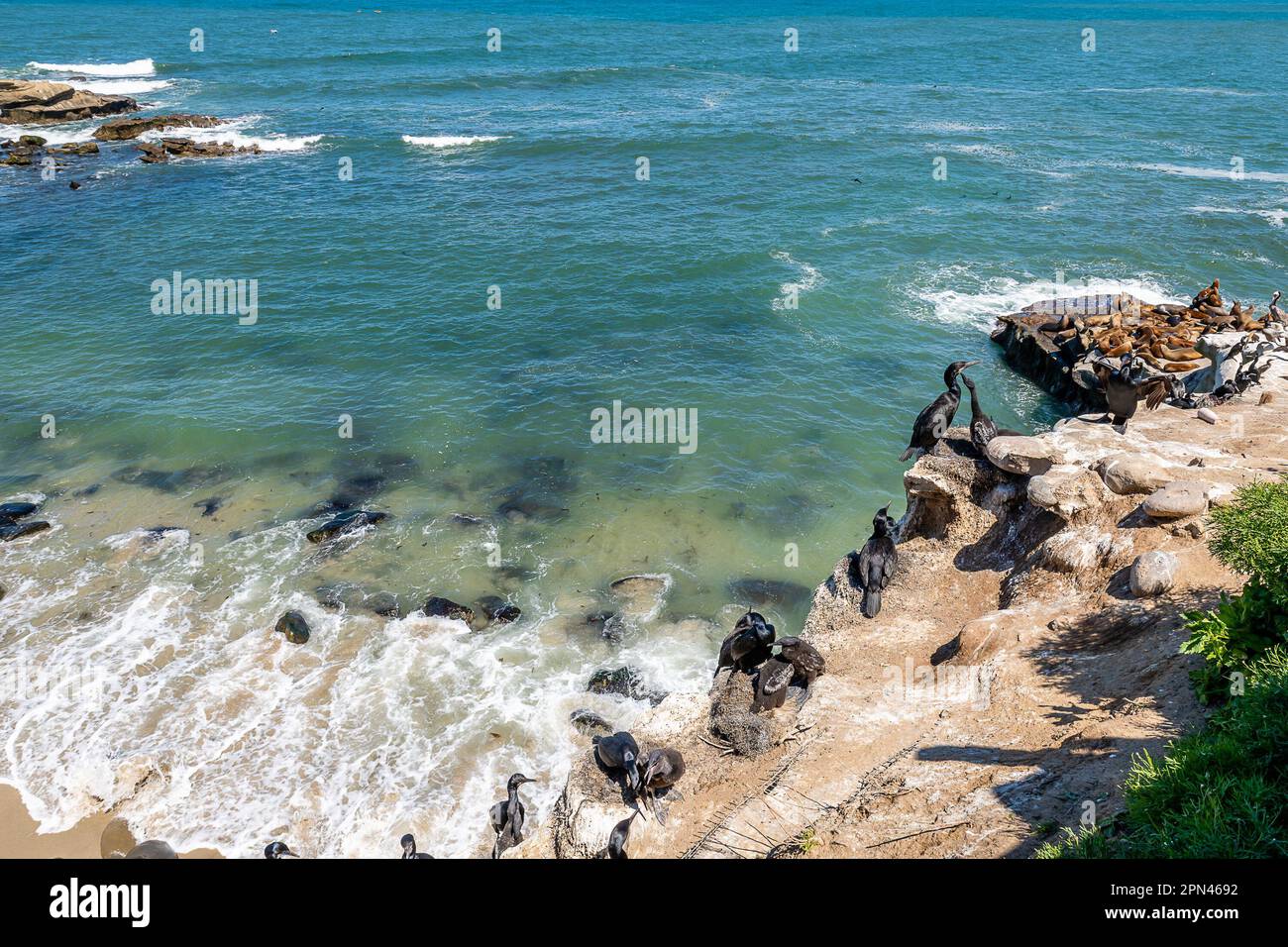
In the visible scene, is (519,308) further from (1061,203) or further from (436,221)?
(1061,203)

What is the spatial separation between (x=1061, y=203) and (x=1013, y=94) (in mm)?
33532

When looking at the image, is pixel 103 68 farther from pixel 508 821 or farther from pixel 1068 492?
pixel 1068 492

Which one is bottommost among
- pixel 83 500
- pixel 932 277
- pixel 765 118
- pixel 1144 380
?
pixel 83 500

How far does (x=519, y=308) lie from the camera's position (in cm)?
3741

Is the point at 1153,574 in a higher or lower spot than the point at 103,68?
lower

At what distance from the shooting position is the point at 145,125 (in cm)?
6231

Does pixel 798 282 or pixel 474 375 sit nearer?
pixel 474 375

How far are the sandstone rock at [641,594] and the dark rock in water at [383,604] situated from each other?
540 centimetres

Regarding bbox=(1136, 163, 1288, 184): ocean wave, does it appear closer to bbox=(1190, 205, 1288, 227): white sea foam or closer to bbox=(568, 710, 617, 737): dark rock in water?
bbox=(1190, 205, 1288, 227): white sea foam

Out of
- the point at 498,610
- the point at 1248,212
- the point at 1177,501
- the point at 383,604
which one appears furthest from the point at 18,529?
the point at 1248,212

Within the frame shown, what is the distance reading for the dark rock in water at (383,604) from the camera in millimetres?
21734

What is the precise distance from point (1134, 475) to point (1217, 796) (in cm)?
849

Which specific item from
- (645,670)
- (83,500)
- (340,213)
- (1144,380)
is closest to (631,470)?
(645,670)

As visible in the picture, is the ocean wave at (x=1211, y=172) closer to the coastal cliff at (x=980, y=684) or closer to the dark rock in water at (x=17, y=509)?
the coastal cliff at (x=980, y=684)
